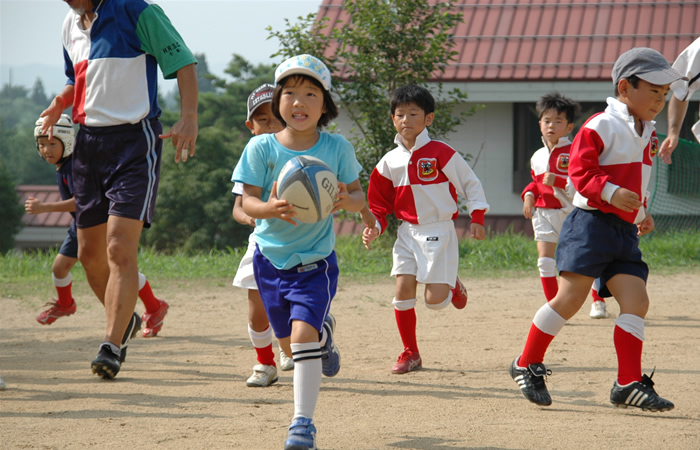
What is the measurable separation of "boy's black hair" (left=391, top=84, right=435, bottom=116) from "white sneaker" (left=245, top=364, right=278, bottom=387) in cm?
204

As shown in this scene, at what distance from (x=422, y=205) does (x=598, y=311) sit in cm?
246

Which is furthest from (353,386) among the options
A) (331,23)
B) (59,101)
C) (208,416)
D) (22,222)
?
(22,222)

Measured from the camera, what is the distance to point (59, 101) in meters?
5.44

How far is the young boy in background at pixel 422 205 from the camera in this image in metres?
5.58

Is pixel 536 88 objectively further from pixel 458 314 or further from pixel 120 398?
pixel 120 398

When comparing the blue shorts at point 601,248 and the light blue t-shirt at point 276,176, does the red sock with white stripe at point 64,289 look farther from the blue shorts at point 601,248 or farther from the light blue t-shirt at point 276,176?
the blue shorts at point 601,248

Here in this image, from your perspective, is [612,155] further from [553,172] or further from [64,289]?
[64,289]

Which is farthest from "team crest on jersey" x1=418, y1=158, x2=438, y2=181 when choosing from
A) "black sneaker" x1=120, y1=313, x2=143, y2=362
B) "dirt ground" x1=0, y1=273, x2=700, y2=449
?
"black sneaker" x1=120, y1=313, x2=143, y2=362

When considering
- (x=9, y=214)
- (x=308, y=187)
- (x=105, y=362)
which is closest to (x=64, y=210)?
(x=105, y=362)

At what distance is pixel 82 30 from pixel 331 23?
12702 mm

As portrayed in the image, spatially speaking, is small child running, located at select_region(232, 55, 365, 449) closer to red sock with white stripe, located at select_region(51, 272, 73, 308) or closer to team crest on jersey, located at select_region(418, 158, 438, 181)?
team crest on jersey, located at select_region(418, 158, 438, 181)

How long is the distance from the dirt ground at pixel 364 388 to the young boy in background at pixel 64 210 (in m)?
0.19

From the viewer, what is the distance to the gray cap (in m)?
4.34

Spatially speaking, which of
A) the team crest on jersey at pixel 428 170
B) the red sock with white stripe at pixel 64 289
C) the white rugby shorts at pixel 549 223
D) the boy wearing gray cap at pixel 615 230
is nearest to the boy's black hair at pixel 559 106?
the white rugby shorts at pixel 549 223
